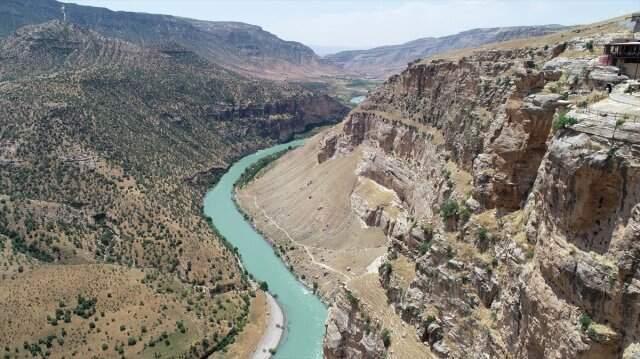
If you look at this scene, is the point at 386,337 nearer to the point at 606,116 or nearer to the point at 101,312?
the point at 606,116

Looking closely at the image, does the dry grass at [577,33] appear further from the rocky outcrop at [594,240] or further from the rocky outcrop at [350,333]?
the rocky outcrop at [350,333]

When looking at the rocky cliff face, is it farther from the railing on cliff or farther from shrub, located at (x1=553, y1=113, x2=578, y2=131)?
the railing on cliff

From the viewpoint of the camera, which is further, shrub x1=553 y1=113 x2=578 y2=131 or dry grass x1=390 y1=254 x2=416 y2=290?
dry grass x1=390 y1=254 x2=416 y2=290

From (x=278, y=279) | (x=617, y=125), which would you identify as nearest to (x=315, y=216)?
(x=278, y=279)

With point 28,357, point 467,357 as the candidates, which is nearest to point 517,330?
point 467,357

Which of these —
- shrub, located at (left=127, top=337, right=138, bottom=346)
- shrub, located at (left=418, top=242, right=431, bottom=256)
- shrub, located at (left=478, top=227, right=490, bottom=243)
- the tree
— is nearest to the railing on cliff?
the tree
